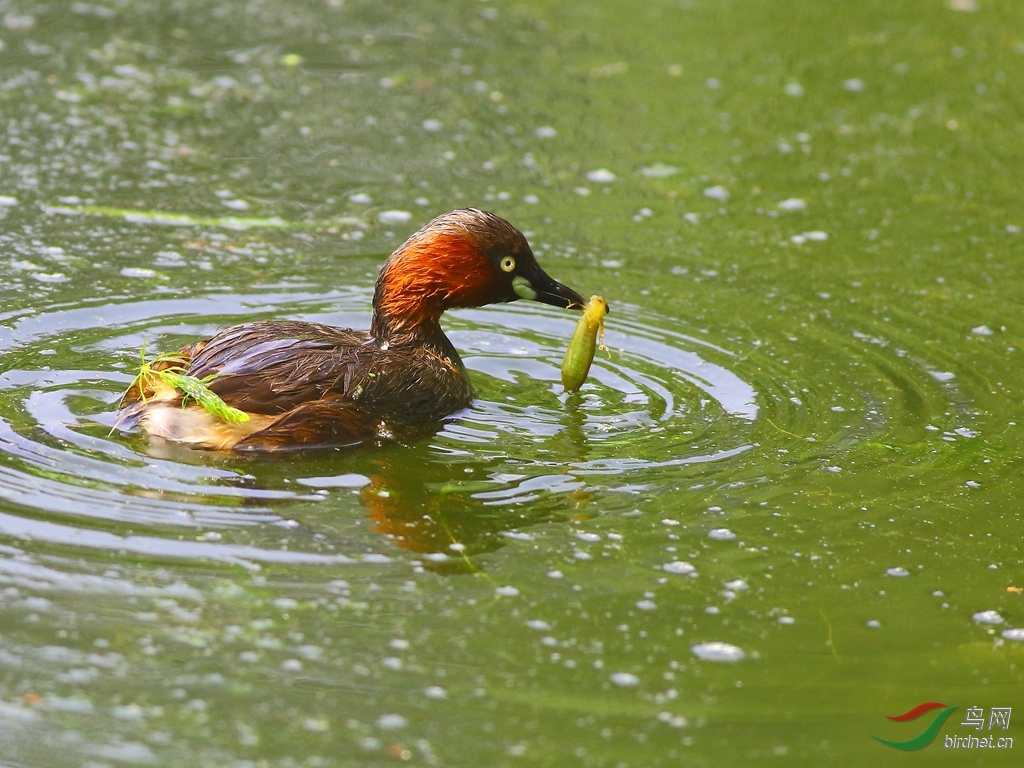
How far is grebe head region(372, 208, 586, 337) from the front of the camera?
6.32 m

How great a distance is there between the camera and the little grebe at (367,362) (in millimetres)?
5535

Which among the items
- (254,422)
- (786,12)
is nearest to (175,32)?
(786,12)

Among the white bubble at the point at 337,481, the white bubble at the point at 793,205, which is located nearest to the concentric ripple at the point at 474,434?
the white bubble at the point at 337,481

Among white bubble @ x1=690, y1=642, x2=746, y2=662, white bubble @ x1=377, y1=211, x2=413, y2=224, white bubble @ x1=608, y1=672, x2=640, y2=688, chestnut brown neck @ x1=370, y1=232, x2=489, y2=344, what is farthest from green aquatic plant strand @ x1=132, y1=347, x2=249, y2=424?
white bubble @ x1=377, y1=211, x2=413, y2=224

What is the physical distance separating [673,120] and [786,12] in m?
2.90

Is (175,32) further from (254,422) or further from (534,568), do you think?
(534,568)

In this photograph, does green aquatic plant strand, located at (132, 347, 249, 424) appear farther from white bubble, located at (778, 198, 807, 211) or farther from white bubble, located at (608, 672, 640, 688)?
white bubble, located at (778, 198, 807, 211)

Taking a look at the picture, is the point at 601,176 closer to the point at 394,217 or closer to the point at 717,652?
the point at 394,217

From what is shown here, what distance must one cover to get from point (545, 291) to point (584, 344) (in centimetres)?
45

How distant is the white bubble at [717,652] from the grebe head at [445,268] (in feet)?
8.34

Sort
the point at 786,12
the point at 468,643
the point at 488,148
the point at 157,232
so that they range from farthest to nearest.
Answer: the point at 786,12 < the point at 488,148 < the point at 157,232 < the point at 468,643

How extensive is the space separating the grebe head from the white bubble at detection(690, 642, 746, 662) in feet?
8.34

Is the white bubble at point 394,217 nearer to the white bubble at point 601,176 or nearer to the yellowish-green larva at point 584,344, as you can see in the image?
the white bubble at point 601,176

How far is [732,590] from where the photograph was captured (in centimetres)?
471
